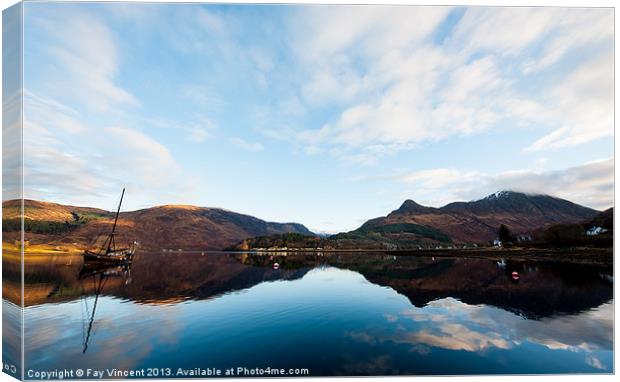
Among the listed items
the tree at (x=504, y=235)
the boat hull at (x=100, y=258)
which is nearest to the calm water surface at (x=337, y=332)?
the boat hull at (x=100, y=258)

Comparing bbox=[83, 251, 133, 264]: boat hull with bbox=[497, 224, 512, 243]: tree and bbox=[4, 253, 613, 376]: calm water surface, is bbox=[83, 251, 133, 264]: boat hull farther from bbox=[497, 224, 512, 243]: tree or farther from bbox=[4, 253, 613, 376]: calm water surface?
bbox=[497, 224, 512, 243]: tree

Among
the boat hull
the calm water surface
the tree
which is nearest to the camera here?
the calm water surface

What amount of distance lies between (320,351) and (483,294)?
1166 inches

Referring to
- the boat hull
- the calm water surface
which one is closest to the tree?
the calm water surface

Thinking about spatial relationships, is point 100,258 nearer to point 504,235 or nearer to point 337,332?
point 337,332

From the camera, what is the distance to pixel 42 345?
63.3 ft

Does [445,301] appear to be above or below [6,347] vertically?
below

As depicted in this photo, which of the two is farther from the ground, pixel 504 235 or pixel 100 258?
pixel 504 235

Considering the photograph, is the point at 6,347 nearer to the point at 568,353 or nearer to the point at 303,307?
the point at 303,307

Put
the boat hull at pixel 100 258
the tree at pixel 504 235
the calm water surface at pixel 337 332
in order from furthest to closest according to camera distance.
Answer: the tree at pixel 504 235 → the boat hull at pixel 100 258 → the calm water surface at pixel 337 332

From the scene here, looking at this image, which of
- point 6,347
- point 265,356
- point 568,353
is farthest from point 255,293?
point 568,353

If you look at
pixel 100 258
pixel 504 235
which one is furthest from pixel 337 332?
pixel 504 235

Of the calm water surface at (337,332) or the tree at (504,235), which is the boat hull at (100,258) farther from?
the tree at (504,235)

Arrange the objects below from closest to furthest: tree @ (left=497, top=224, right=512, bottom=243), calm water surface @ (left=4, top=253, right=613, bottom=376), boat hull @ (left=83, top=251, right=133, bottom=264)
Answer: calm water surface @ (left=4, top=253, right=613, bottom=376) → boat hull @ (left=83, top=251, right=133, bottom=264) → tree @ (left=497, top=224, right=512, bottom=243)
